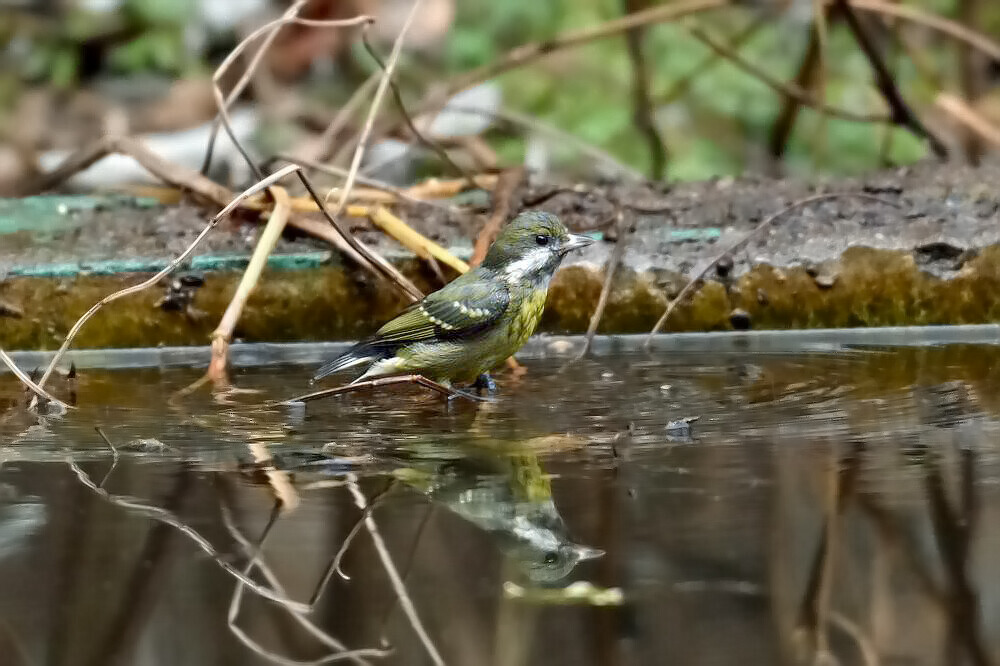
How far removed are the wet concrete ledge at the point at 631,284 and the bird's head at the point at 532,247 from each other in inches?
12.0

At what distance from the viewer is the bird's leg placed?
146 inches

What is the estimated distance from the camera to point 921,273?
408 cm

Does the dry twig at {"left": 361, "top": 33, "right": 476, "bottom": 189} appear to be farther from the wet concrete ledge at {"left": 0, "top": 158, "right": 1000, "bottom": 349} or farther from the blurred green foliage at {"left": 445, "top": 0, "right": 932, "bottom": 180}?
the blurred green foliage at {"left": 445, "top": 0, "right": 932, "bottom": 180}

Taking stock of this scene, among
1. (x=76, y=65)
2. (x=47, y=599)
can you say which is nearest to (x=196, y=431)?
(x=47, y=599)

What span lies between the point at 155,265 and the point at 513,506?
89.5 inches

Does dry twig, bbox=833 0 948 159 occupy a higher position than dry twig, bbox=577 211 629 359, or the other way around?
dry twig, bbox=833 0 948 159

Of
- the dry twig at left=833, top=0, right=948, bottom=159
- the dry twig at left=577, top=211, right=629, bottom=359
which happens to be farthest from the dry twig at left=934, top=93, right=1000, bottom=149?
the dry twig at left=577, top=211, right=629, bottom=359

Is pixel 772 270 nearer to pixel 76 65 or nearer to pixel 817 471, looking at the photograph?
pixel 817 471

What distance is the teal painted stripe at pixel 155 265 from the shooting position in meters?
4.11

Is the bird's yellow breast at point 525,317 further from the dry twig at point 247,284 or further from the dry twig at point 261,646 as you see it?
the dry twig at point 261,646

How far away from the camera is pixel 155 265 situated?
4.14 metres

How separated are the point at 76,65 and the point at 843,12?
18.2 ft

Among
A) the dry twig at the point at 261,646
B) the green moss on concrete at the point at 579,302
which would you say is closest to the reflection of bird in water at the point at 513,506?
the dry twig at the point at 261,646

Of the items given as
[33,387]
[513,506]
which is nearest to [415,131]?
[33,387]
